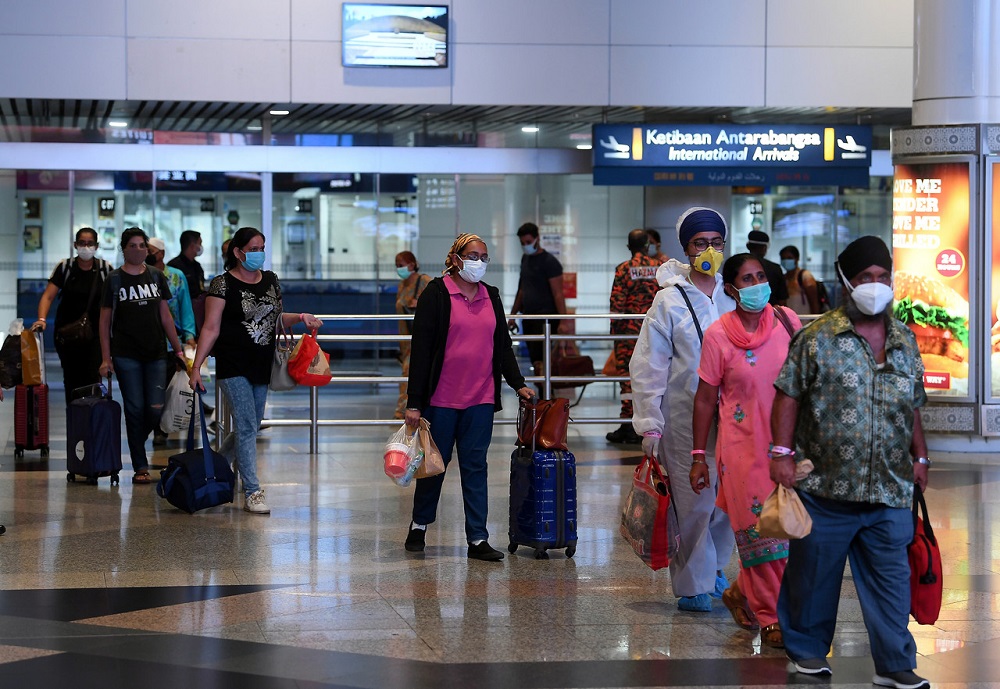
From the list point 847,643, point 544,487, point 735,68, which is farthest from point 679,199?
point 847,643

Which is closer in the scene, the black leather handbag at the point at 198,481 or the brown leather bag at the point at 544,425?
the brown leather bag at the point at 544,425

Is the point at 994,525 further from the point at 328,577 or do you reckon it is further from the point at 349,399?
the point at 349,399

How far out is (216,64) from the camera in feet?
53.9

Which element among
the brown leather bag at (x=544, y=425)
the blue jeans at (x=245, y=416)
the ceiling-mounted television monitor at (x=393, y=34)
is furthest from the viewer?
the ceiling-mounted television monitor at (x=393, y=34)

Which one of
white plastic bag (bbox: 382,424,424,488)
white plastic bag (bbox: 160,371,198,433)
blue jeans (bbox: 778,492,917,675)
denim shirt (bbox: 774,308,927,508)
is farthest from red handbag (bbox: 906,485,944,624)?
white plastic bag (bbox: 160,371,198,433)

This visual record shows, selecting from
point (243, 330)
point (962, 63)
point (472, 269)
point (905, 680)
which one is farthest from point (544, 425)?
point (962, 63)

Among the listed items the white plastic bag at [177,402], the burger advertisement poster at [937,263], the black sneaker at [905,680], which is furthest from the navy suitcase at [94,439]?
the burger advertisement poster at [937,263]

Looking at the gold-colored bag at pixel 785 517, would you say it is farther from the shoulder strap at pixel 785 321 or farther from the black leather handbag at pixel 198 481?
the black leather handbag at pixel 198 481

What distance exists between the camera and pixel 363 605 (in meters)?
6.50

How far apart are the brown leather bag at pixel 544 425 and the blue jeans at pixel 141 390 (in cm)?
358

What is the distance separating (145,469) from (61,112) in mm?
8584

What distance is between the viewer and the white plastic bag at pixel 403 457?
7.26 m

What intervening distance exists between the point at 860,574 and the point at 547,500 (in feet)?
8.66

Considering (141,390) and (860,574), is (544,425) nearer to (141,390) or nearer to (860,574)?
(860,574)
